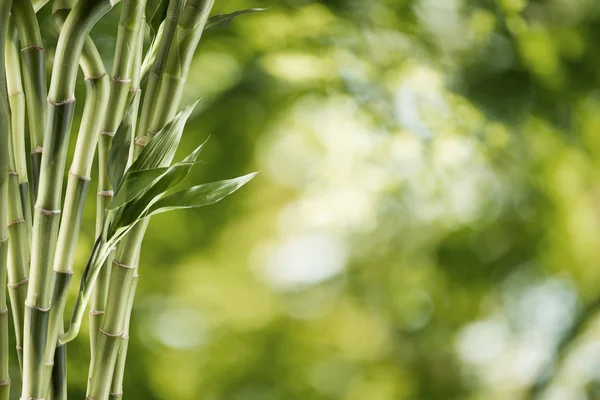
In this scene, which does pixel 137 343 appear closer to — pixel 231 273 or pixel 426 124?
pixel 231 273

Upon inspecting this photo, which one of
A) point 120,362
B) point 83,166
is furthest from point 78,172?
point 120,362

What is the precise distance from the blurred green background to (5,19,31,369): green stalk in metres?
0.16

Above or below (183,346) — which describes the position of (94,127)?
above

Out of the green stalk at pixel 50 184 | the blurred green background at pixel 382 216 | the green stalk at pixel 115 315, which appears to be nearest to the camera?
the green stalk at pixel 50 184

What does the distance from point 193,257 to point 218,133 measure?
17 cm

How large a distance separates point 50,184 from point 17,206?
0.09 m

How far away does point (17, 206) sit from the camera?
1.94 ft

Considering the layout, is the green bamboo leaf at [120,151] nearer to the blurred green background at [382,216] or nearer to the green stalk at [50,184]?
the green stalk at [50,184]

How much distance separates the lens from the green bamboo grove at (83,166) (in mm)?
519

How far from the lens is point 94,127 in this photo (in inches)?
21.0

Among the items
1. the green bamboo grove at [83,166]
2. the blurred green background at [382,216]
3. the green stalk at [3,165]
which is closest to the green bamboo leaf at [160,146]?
the green bamboo grove at [83,166]

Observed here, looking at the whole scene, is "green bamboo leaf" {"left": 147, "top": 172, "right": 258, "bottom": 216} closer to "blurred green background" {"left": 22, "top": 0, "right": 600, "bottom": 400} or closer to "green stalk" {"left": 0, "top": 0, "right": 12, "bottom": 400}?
"green stalk" {"left": 0, "top": 0, "right": 12, "bottom": 400}

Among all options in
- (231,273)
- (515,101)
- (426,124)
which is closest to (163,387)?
(231,273)

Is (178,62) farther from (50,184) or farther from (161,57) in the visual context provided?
(50,184)
